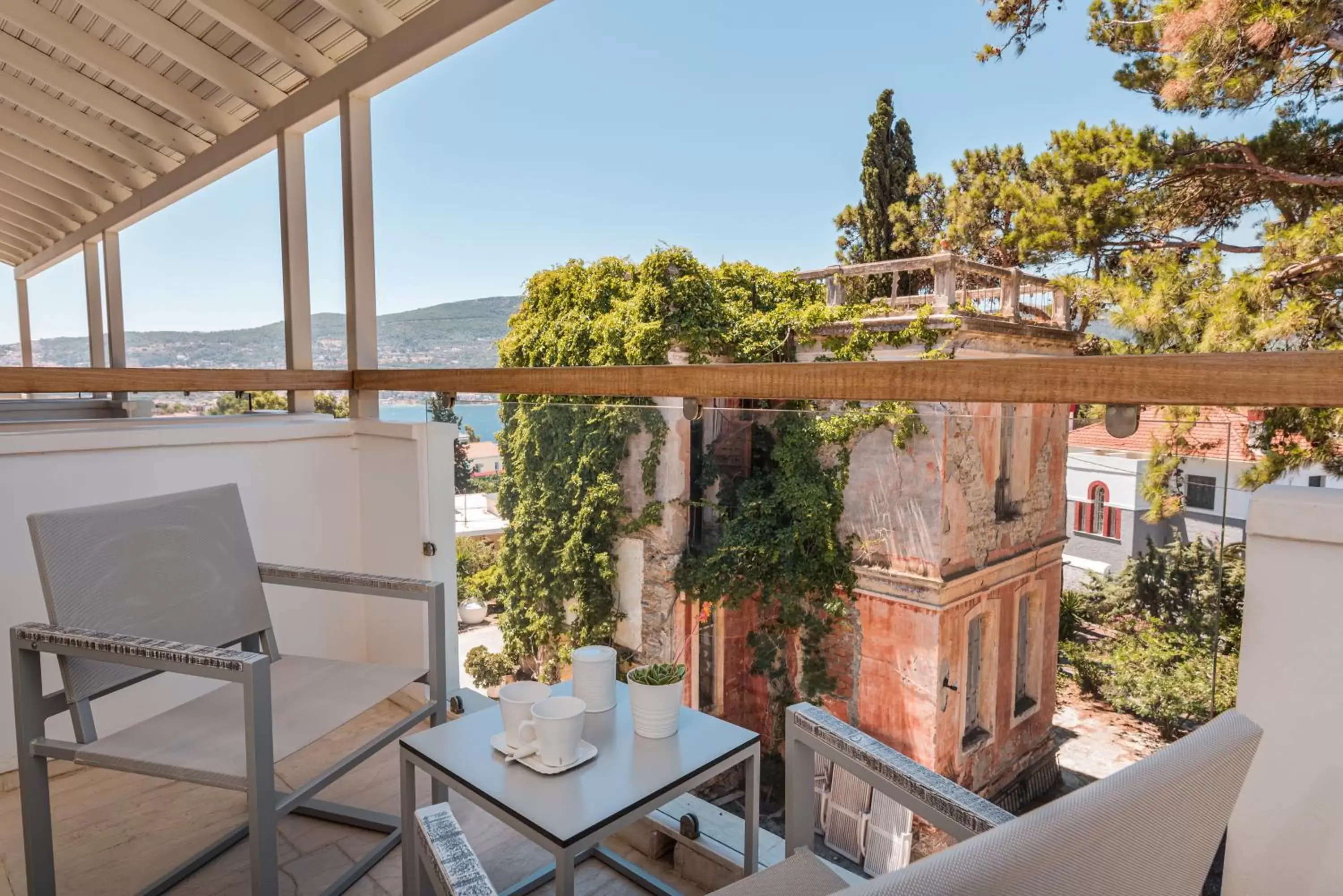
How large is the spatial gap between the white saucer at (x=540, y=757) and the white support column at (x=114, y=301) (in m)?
5.74

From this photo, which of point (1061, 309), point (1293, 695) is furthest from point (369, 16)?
point (1061, 309)

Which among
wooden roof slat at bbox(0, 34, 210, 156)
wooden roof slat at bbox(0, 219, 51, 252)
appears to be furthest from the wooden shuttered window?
wooden roof slat at bbox(0, 219, 51, 252)

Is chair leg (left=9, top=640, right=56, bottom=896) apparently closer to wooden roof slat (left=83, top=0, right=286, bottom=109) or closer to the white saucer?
the white saucer

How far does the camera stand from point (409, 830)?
139cm

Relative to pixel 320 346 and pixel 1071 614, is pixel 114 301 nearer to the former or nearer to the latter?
pixel 320 346

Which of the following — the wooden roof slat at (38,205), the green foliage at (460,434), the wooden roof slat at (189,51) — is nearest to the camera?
the green foliage at (460,434)

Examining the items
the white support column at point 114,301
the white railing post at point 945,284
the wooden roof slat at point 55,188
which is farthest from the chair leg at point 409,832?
the white railing post at point 945,284

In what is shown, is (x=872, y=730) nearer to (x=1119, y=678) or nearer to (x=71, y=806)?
(x=1119, y=678)

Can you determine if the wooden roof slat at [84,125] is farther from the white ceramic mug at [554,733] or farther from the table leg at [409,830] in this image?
the white ceramic mug at [554,733]

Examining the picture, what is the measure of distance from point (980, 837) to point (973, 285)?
31.6 feet

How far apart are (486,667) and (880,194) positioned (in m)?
13.5

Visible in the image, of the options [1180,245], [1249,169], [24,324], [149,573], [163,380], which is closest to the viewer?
[149,573]

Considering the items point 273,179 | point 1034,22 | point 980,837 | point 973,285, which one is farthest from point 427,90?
point 980,837

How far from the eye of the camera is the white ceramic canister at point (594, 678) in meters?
1.48
